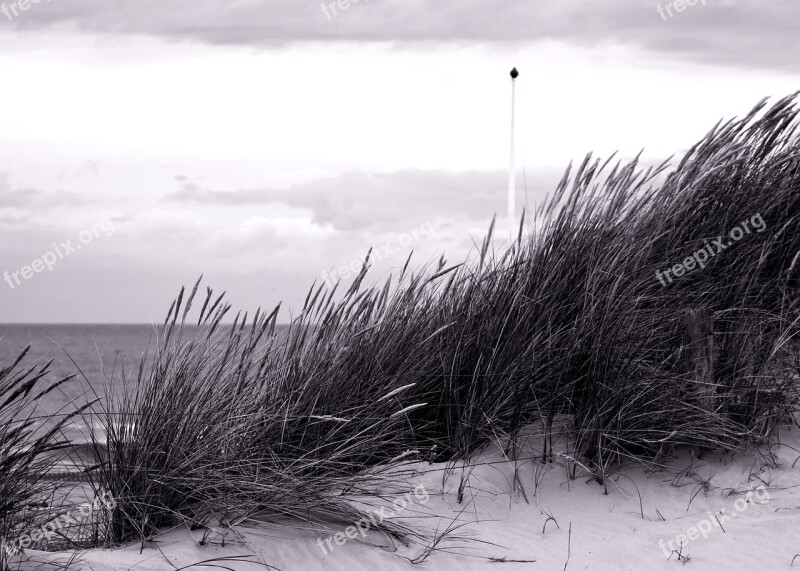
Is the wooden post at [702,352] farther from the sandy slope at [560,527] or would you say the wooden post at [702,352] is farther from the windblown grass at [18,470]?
the windblown grass at [18,470]

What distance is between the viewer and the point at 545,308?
4.80 meters

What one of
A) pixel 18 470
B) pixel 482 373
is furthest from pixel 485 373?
pixel 18 470

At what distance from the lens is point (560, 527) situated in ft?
13.9

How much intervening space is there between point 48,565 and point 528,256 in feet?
10.6

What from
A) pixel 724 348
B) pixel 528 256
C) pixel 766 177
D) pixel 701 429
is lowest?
pixel 701 429

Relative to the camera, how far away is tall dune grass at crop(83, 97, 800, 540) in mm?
3816

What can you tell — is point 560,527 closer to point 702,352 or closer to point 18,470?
point 702,352

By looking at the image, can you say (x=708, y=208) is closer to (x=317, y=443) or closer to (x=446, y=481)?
(x=446, y=481)

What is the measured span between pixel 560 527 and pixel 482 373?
924 mm

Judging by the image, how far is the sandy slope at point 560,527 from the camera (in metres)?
3.71

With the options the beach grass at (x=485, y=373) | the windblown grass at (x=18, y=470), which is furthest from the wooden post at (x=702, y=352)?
the windblown grass at (x=18, y=470)

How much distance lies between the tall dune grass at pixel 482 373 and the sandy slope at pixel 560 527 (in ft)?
0.41

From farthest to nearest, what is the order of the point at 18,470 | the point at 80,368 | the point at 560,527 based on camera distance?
the point at 80,368
the point at 560,527
the point at 18,470

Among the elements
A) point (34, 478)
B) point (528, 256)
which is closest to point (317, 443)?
point (34, 478)
